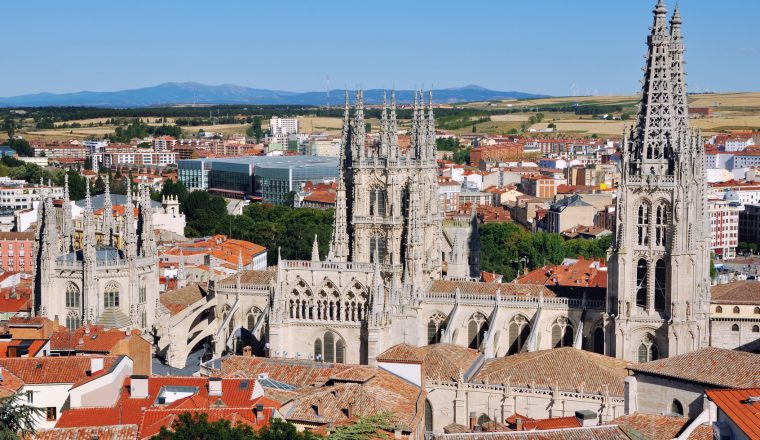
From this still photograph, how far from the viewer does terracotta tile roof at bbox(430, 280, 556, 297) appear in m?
72.1

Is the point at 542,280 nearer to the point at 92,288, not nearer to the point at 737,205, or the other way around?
the point at 92,288

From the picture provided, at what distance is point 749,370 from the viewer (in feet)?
176

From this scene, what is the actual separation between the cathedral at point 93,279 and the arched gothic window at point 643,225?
86.8ft

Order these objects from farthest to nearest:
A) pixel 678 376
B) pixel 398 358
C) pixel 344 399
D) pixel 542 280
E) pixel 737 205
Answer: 1. pixel 737 205
2. pixel 542 280
3. pixel 398 358
4. pixel 678 376
5. pixel 344 399

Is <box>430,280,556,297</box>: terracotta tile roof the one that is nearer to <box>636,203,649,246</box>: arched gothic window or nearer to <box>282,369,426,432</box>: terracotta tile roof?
<box>636,203,649,246</box>: arched gothic window

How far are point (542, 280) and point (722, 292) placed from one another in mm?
28096

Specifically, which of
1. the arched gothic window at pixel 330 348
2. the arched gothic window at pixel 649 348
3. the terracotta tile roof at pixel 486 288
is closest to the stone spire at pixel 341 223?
the terracotta tile roof at pixel 486 288

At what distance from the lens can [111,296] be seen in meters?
71.5

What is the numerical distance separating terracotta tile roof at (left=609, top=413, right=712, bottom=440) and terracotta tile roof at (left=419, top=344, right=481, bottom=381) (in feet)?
45.9

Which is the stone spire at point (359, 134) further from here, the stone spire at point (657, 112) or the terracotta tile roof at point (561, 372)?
the terracotta tile roof at point (561, 372)

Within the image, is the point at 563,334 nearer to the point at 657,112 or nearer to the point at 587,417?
the point at 657,112

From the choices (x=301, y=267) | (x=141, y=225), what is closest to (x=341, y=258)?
(x=301, y=267)

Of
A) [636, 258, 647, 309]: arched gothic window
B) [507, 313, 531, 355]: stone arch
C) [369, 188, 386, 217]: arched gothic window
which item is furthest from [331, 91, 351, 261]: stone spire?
[636, 258, 647, 309]: arched gothic window

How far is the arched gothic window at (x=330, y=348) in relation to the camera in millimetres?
71000
